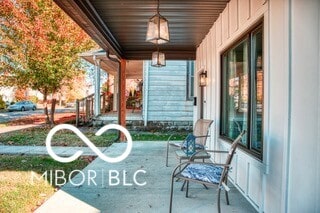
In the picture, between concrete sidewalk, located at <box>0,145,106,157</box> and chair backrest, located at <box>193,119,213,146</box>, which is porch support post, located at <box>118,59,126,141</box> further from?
chair backrest, located at <box>193,119,213,146</box>

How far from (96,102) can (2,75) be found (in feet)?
13.6

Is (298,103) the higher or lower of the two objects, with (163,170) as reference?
higher

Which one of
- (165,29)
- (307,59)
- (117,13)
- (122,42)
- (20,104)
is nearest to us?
(307,59)

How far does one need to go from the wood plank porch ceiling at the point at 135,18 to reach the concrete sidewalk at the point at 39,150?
2.50 m

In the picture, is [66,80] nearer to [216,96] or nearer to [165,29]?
[216,96]

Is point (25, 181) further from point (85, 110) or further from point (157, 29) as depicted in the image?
point (85, 110)

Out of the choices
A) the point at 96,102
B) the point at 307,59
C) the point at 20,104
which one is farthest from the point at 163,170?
the point at 20,104

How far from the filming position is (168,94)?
10891 millimetres

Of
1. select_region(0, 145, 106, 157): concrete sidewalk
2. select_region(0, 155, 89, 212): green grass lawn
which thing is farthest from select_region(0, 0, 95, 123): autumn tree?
select_region(0, 155, 89, 212): green grass lawn

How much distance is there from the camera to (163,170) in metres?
4.85

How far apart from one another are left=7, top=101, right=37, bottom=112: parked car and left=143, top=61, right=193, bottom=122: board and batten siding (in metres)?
18.7

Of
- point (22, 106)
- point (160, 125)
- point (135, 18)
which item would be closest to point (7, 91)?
point (22, 106)

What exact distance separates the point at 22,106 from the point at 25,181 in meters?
24.7

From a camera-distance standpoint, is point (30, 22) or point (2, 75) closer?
point (30, 22)
